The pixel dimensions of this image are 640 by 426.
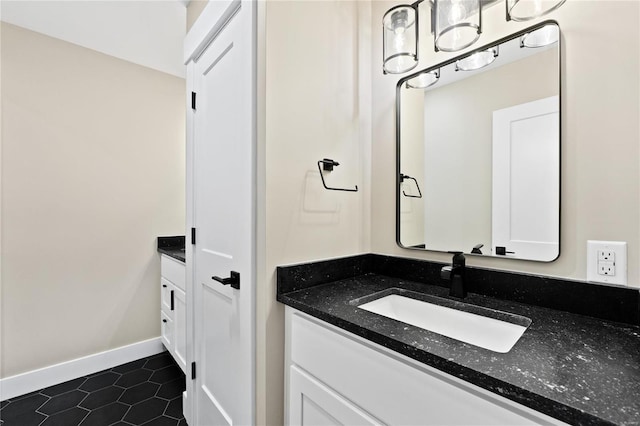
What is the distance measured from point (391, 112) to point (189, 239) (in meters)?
1.31

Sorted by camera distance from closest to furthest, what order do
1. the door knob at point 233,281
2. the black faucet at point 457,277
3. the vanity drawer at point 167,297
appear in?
the black faucet at point 457,277, the door knob at point 233,281, the vanity drawer at point 167,297

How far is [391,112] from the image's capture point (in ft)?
4.70

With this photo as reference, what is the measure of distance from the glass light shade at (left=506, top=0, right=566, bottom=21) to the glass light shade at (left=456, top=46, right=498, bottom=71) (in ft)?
0.40

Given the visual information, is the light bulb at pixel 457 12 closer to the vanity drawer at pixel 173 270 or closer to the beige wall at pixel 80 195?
the vanity drawer at pixel 173 270

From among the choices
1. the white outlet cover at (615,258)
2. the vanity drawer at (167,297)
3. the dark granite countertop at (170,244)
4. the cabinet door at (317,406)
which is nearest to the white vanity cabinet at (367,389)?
the cabinet door at (317,406)

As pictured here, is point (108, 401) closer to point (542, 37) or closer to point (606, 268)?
point (606, 268)

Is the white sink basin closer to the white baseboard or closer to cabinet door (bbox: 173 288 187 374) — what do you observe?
cabinet door (bbox: 173 288 187 374)

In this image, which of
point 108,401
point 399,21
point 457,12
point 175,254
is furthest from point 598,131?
point 108,401

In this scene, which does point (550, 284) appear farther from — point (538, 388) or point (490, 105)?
point (490, 105)

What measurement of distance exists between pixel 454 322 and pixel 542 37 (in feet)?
3.37

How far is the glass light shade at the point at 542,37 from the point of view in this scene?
974 mm

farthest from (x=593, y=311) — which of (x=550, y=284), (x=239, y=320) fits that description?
(x=239, y=320)

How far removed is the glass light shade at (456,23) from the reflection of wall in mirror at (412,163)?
259 mm

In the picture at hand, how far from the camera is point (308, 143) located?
Answer: 1221 mm
